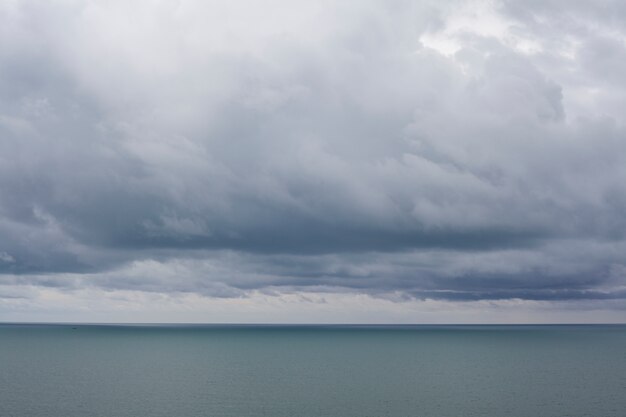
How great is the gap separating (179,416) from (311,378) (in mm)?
53119

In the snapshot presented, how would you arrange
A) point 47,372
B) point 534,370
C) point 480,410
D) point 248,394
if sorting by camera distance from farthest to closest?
point 534,370
point 47,372
point 248,394
point 480,410

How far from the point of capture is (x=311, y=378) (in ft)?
468

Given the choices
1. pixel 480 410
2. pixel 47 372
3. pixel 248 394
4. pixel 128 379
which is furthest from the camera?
pixel 47 372

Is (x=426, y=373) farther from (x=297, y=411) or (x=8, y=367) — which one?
(x=8, y=367)

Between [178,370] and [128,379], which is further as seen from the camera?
[178,370]

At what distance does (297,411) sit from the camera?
321 ft

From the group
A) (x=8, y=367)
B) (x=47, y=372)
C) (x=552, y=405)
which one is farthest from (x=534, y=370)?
(x=8, y=367)

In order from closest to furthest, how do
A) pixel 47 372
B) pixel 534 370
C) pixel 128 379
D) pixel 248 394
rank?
1. pixel 248 394
2. pixel 128 379
3. pixel 47 372
4. pixel 534 370

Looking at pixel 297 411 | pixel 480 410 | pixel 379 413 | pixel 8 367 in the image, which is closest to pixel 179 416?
pixel 297 411

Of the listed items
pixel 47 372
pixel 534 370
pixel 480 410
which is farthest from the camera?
pixel 534 370

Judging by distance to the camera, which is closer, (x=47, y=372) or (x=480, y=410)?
(x=480, y=410)

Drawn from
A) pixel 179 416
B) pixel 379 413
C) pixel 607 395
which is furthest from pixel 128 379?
pixel 607 395

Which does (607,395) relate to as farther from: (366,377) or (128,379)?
(128,379)

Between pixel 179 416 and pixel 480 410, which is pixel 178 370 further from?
pixel 480 410
